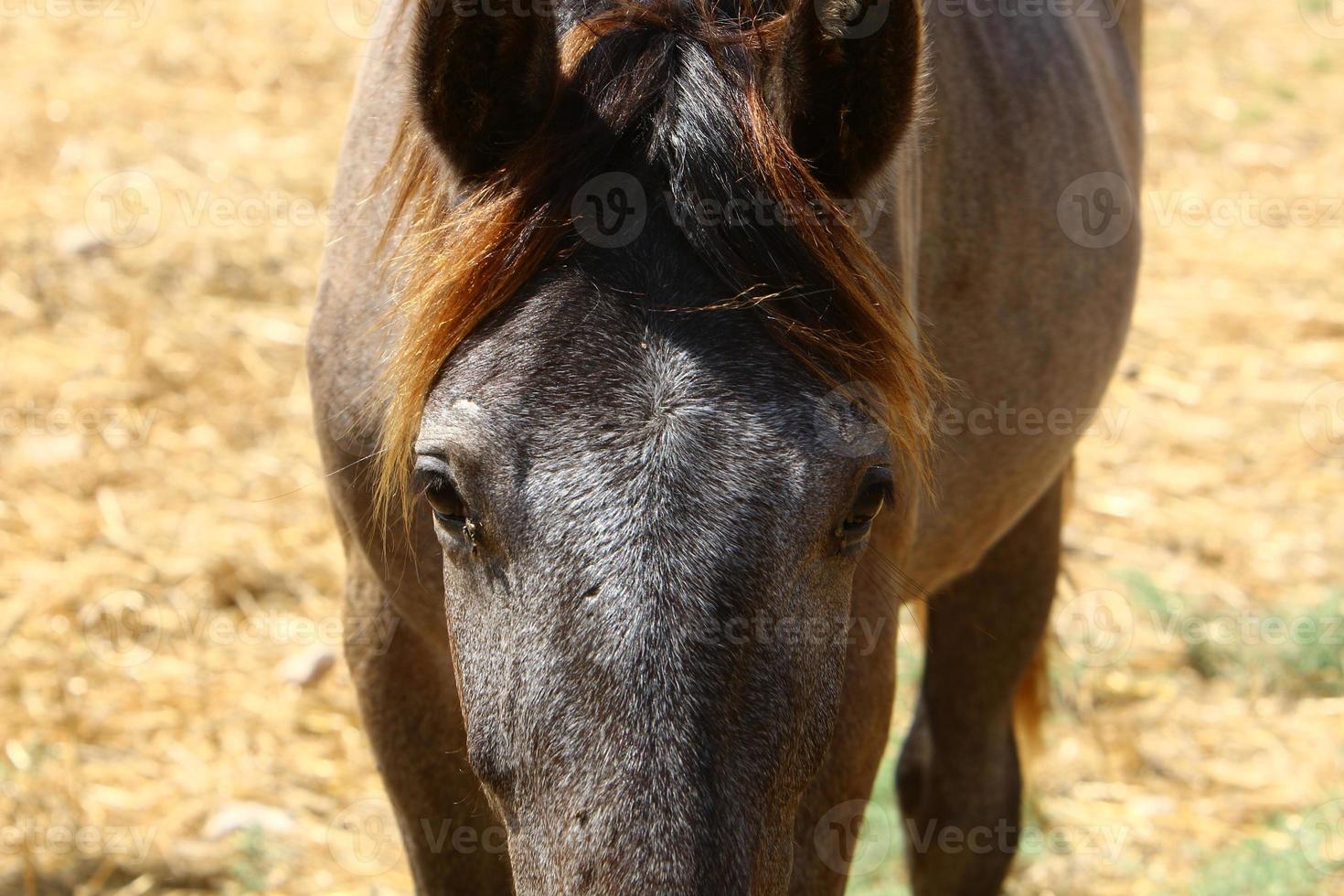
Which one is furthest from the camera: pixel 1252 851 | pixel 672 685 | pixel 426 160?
pixel 1252 851

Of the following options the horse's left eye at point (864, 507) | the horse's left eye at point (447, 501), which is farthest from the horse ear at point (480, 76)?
the horse's left eye at point (864, 507)

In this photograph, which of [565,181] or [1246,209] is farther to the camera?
[1246,209]

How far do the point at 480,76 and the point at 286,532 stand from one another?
12.0 ft

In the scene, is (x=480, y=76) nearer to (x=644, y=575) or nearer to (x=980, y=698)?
(x=644, y=575)

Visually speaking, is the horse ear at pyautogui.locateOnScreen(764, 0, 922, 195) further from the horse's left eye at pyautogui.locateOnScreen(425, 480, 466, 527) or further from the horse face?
the horse's left eye at pyautogui.locateOnScreen(425, 480, 466, 527)

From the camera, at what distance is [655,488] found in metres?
1.67

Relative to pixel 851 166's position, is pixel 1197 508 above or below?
below

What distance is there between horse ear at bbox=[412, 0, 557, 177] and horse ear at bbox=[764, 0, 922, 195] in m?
0.34

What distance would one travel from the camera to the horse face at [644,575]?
1617 millimetres

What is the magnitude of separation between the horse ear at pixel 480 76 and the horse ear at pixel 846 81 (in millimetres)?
337

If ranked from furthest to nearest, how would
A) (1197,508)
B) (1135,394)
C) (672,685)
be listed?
(1135,394) → (1197,508) → (672,685)

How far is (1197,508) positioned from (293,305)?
4322 millimetres

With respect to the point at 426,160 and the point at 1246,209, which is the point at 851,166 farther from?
the point at 1246,209

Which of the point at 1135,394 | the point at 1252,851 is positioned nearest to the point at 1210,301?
the point at 1135,394
